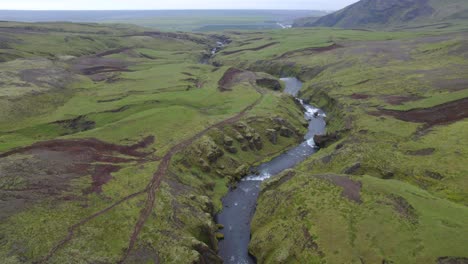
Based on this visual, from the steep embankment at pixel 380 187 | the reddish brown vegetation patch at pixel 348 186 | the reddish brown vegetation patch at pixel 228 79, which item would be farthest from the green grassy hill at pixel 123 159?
→ the reddish brown vegetation patch at pixel 348 186

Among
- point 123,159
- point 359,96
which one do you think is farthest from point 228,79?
point 123,159

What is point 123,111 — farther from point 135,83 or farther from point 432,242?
point 432,242

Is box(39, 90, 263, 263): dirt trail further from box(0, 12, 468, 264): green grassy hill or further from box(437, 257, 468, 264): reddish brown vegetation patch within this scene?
box(437, 257, 468, 264): reddish brown vegetation patch

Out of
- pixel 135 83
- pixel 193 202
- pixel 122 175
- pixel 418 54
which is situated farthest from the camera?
pixel 418 54

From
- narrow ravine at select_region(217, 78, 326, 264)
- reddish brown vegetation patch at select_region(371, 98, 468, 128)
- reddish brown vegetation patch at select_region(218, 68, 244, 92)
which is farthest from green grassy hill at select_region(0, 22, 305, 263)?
reddish brown vegetation patch at select_region(371, 98, 468, 128)

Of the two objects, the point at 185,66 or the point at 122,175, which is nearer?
the point at 122,175

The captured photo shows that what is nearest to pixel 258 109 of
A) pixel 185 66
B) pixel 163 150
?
pixel 163 150
